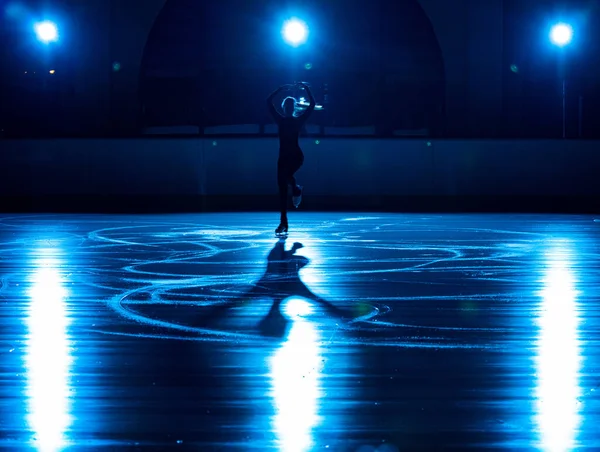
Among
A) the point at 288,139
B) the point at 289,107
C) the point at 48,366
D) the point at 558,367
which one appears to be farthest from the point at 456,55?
the point at 48,366

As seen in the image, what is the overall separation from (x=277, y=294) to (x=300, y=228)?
738 cm

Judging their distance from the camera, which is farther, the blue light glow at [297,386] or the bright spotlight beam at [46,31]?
the bright spotlight beam at [46,31]

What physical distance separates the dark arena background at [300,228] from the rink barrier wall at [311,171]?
4 centimetres

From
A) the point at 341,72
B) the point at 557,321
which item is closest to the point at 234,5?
the point at 341,72

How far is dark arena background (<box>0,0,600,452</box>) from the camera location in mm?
4711

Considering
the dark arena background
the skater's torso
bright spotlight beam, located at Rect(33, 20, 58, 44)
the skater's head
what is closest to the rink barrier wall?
the dark arena background

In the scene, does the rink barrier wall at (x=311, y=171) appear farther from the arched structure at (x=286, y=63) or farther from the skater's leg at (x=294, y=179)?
the skater's leg at (x=294, y=179)

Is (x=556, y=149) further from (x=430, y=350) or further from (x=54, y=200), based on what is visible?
(x=430, y=350)

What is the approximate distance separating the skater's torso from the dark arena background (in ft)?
0.15

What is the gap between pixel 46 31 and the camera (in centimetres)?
2503

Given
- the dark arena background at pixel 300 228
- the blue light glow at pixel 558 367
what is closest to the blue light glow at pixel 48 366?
the dark arena background at pixel 300 228

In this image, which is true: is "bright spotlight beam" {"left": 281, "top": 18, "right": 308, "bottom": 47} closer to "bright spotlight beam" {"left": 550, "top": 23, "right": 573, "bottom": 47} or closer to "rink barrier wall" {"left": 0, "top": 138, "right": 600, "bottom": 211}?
"rink barrier wall" {"left": 0, "top": 138, "right": 600, "bottom": 211}

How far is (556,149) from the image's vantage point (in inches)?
850

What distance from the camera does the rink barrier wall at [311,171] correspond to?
849 inches
